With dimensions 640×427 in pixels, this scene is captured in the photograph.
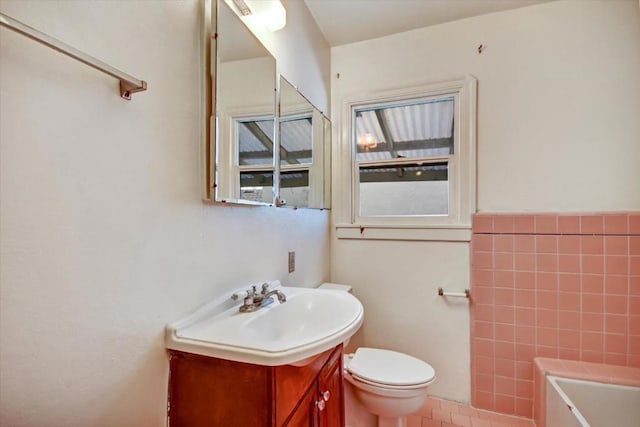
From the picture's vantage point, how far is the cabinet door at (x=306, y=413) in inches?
34.1

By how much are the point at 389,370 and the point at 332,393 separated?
0.54 meters

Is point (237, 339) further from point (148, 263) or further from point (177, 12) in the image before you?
point (177, 12)

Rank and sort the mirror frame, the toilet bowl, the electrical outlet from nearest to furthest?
1. the mirror frame
2. the toilet bowl
3. the electrical outlet

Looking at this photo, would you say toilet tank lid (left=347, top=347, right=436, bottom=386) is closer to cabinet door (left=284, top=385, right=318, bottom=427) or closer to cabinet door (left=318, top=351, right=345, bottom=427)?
cabinet door (left=318, top=351, right=345, bottom=427)

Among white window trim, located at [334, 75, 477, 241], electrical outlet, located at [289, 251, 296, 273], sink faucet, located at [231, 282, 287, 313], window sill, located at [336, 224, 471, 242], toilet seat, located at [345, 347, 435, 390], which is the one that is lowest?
toilet seat, located at [345, 347, 435, 390]

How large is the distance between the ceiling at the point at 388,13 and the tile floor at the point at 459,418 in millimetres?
2565

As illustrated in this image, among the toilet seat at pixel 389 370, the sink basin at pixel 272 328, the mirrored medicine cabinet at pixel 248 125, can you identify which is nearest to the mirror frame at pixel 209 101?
the mirrored medicine cabinet at pixel 248 125

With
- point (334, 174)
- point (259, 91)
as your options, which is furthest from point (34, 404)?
point (334, 174)

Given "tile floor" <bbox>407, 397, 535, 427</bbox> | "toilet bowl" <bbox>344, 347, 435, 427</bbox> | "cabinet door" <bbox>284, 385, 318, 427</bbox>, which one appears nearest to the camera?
"cabinet door" <bbox>284, 385, 318, 427</bbox>

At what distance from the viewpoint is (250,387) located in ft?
2.56

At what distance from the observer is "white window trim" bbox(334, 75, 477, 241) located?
6.31 ft

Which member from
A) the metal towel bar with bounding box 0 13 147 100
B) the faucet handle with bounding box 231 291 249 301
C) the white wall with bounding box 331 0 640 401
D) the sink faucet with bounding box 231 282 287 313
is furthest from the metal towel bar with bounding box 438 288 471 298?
the metal towel bar with bounding box 0 13 147 100

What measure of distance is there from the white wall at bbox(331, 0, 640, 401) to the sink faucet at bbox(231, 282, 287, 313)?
1097 mm

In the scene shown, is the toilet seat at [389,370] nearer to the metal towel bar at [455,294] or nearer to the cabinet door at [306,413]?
the metal towel bar at [455,294]
